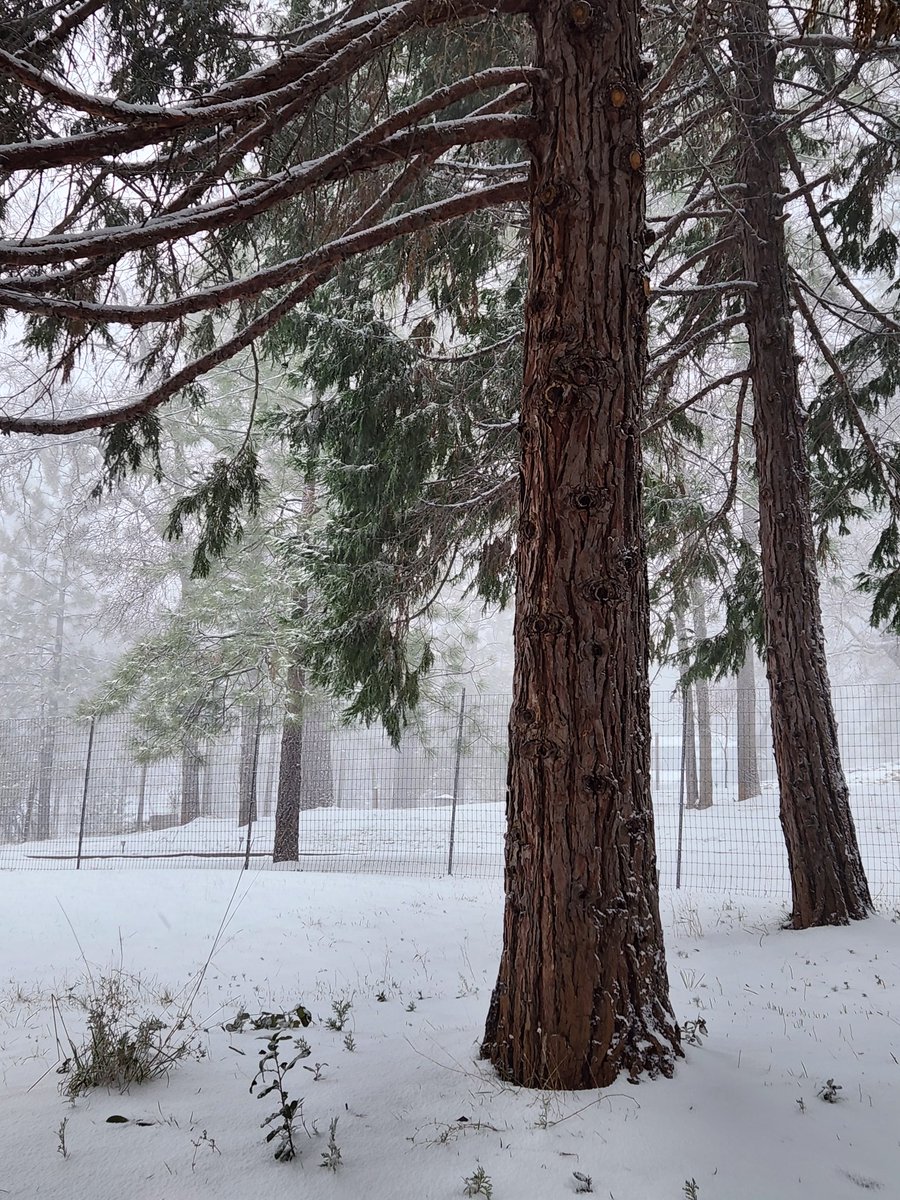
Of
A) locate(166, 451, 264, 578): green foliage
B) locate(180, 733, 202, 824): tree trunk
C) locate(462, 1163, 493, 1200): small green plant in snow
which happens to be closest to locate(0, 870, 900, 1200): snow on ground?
locate(462, 1163, 493, 1200): small green plant in snow

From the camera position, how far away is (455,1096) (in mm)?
2775

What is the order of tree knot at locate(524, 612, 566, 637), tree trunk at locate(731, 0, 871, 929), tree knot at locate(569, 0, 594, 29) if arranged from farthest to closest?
tree trunk at locate(731, 0, 871, 929) < tree knot at locate(569, 0, 594, 29) < tree knot at locate(524, 612, 566, 637)

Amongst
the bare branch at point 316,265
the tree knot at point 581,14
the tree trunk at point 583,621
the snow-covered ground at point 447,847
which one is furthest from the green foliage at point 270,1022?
the snow-covered ground at point 447,847

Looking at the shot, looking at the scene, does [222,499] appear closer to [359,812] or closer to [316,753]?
[359,812]

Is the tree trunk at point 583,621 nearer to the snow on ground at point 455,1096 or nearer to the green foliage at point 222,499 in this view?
the snow on ground at point 455,1096

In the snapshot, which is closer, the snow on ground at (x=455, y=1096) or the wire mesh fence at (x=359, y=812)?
the snow on ground at (x=455, y=1096)

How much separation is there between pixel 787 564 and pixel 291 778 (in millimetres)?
8439

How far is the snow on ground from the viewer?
2.23 metres

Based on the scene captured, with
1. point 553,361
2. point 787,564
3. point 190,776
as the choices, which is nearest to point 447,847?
point 190,776

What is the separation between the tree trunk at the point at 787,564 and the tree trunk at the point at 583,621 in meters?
2.64

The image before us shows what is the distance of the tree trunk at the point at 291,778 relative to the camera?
39.1 feet

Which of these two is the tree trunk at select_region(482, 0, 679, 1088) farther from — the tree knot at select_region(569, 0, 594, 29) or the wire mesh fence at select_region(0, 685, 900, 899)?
the wire mesh fence at select_region(0, 685, 900, 899)

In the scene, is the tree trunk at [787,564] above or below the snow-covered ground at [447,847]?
above

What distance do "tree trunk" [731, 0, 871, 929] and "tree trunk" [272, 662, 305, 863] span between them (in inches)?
296
